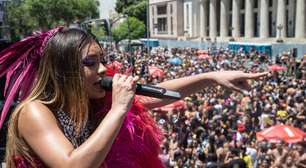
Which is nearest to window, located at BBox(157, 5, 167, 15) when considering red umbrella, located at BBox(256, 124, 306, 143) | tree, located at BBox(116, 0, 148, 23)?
tree, located at BBox(116, 0, 148, 23)

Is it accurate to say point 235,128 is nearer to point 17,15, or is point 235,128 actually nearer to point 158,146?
point 158,146

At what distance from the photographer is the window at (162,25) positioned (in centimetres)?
8256

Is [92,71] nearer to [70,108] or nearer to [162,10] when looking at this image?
[70,108]

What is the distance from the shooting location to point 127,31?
6956cm

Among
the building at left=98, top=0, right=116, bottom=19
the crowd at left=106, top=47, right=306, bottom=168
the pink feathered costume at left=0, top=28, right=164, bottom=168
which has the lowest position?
the crowd at left=106, top=47, right=306, bottom=168

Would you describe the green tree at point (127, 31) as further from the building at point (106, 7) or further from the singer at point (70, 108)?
the singer at point (70, 108)

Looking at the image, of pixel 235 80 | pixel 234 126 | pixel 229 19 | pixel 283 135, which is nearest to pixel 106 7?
pixel 229 19

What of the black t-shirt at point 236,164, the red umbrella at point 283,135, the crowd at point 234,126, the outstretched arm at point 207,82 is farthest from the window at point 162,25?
the outstretched arm at point 207,82

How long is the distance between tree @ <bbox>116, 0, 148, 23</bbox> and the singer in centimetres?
8008

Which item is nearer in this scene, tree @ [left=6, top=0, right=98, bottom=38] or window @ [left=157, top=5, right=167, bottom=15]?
tree @ [left=6, top=0, right=98, bottom=38]

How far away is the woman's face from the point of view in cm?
180

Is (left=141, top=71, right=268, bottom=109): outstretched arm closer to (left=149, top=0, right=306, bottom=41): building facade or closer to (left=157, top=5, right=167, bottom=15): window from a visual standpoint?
(left=149, top=0, right=306, bottom=41): building facade

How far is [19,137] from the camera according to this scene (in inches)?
70.5

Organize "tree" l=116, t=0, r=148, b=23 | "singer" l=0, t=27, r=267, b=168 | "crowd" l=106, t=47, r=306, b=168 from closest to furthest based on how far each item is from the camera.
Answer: "singer" l=0, t=27, r=267, b=168, "crowd" l=106, t=47, r=306, b=168, "tree" l=116, t=0, r=148, b=23
